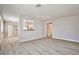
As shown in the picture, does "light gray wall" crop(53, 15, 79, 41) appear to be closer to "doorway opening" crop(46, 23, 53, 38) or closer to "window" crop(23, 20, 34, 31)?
"doorway opening" crop(46, 23, 53, 38)

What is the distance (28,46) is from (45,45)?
1.12 feet

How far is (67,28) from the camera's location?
223 centimetres

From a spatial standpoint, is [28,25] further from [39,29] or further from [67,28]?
[67,28]

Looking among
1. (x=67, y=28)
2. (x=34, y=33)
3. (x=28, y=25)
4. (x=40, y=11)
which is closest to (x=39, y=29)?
(x=34, y=33)

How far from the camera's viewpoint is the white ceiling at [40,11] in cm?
214

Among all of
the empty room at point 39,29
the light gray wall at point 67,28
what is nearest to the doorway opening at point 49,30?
the empty room at point 39,29

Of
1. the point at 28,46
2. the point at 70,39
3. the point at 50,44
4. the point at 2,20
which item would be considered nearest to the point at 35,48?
the point at 28,46

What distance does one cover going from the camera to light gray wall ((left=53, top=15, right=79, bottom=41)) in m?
2.16

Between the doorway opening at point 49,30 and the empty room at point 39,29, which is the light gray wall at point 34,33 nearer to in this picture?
the empty room at point 39,29

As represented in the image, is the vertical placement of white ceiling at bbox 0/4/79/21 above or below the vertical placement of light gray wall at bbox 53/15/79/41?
above

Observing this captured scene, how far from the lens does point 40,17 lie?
228 centimetres

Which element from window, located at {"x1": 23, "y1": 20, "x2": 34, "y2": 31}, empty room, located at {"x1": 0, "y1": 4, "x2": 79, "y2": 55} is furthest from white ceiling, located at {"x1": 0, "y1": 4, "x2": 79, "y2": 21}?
window, located at {"x1": 23, "y1": 20, "x2": 34, "y2": 31}

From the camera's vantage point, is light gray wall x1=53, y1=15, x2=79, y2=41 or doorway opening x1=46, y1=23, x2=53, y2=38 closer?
light gray wall x1=53, y1=15, x2=79, y2=41
